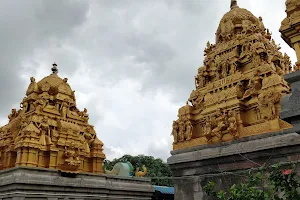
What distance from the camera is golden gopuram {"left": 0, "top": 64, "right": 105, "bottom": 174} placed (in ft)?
55.1

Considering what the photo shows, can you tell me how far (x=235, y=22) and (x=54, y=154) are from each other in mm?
11980

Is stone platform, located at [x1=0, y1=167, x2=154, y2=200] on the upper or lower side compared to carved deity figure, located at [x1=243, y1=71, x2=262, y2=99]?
lower

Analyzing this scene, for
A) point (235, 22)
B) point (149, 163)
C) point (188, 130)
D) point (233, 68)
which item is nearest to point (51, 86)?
point (188, 130)

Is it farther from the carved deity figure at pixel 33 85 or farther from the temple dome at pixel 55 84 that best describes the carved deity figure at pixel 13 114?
the temple dome at pixel 55 84

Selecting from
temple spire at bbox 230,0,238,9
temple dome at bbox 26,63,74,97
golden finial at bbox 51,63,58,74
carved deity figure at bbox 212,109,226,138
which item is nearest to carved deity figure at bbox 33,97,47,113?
temple dome at bbox 26,63,74,97

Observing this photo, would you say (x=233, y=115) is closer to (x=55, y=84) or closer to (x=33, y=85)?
(x=55, y=84)

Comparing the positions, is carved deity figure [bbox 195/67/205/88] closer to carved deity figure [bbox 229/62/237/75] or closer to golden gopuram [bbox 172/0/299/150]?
golden gopuram [bbox 172/0/299/150]

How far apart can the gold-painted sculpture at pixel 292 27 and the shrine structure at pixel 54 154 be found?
44.2ft

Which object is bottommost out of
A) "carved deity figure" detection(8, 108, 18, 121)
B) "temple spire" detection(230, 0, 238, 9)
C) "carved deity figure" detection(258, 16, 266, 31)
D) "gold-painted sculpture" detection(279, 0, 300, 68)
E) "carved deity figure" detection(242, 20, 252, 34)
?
"gold-painted sculpture" detection(279, 0, 300, 68)

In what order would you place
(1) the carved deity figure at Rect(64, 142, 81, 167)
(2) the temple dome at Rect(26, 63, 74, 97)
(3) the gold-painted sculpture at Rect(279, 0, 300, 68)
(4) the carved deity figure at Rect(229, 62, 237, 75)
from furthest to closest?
(2) the temple dome at Rect(26, 63, 74, 97), (1) the carved deity figure at Rect(64, 142, 81, 167), (4) the carved deity figure at Rect(229, 62, 237, 75), (3) the gold-painted sculpture at Rect(279, 0, 300, 68)

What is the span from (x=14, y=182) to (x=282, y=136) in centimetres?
1210

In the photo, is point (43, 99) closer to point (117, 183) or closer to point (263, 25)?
point (117, 183)

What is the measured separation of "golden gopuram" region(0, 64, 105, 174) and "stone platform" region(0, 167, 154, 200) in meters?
0.72

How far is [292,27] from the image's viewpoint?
5496 mm
